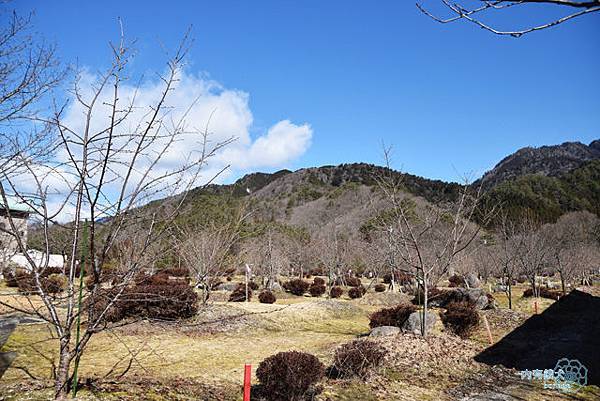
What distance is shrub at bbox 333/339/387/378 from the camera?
675cm

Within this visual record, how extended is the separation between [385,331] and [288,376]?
213 inches

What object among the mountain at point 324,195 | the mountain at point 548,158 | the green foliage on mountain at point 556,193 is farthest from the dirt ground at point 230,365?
the mountain at point 548,158

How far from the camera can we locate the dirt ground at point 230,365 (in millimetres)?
5129

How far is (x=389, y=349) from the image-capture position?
859cm

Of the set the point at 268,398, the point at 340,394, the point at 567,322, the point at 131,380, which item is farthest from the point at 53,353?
the point at 567,322

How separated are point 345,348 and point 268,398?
193 centimetres

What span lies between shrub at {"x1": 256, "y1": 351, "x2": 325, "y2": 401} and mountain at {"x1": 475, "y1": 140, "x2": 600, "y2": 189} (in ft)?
375

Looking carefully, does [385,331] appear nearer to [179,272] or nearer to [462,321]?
[462,321]

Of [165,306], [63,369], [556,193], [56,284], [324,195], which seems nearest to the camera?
[63,369]

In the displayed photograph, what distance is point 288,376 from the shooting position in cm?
539

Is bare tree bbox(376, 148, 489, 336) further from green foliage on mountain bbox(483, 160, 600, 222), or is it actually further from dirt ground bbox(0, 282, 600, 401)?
green foliage on mountain bbox(483, 160, 600, 222)

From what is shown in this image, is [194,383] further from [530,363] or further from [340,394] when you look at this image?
[530,363]

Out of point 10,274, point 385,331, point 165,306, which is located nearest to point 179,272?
point 165,306

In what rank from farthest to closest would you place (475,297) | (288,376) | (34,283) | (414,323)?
1. (475,297)
2. (414,323)
3. (288,376)
4. (34,283)
